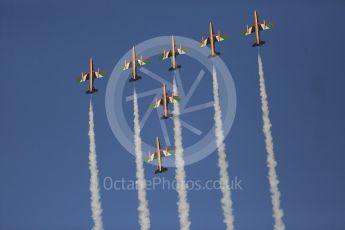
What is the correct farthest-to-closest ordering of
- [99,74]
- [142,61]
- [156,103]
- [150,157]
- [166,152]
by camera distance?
[99,74] → [142,61] → [156,103] → [150,157] → [166,152]

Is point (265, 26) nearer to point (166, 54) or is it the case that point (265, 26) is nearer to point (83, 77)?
point (166, 54)

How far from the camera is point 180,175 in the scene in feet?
167

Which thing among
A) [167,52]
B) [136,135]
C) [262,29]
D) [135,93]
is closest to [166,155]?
[136,135]

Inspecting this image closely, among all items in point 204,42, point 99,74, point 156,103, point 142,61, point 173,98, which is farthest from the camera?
point 99,74

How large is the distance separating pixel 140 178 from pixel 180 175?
3918 mm

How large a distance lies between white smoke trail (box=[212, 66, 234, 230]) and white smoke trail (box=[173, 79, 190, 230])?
11.6 feet

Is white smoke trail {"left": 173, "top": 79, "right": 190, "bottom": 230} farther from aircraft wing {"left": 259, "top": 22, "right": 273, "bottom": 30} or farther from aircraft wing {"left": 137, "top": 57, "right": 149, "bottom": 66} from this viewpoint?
aircraft wing {"left": 259, "top": 22, "right": 273, "bottom": 30}

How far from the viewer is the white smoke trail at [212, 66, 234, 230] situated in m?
49.1

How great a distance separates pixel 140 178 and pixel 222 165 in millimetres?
8042

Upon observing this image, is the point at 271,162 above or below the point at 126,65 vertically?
below

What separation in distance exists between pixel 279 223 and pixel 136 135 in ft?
52.4

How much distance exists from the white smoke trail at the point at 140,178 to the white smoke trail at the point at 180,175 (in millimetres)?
3241

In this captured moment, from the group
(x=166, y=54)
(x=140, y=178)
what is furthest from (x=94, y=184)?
(x=166, y=54)

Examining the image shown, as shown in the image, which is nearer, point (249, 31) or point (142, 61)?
point (249, 31)
